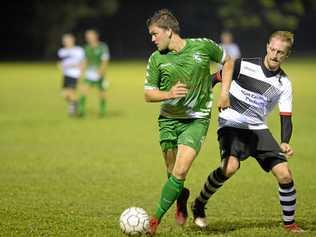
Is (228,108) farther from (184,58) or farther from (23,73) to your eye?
(23,73)

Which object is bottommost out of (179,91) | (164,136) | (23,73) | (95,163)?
(23,73)

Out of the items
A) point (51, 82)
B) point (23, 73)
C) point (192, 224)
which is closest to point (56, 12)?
point (23, 73)

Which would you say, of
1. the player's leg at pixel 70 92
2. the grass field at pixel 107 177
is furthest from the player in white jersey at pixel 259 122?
the player's leg at pixel 70 92

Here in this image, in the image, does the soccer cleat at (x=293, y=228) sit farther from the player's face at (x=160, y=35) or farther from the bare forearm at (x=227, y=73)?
the player's face at (x=160, y=35)

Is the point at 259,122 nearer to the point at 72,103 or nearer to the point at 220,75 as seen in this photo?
the point at 220,75

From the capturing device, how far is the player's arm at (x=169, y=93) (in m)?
6.85

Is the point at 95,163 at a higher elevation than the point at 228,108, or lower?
lower

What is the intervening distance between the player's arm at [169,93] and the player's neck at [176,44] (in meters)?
0.40

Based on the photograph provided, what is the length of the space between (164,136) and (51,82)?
25084 mm

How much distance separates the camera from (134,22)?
193ft

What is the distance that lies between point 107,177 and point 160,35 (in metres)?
4.39

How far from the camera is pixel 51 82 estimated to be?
105 feet

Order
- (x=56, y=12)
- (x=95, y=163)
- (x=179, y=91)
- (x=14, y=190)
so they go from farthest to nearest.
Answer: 1. (x=56, y=12)
2. (x=95, y=163)
3. (x=14, y=190)
4. (x=179, y=91)

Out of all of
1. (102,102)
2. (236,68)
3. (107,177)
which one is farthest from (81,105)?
(236,68)
